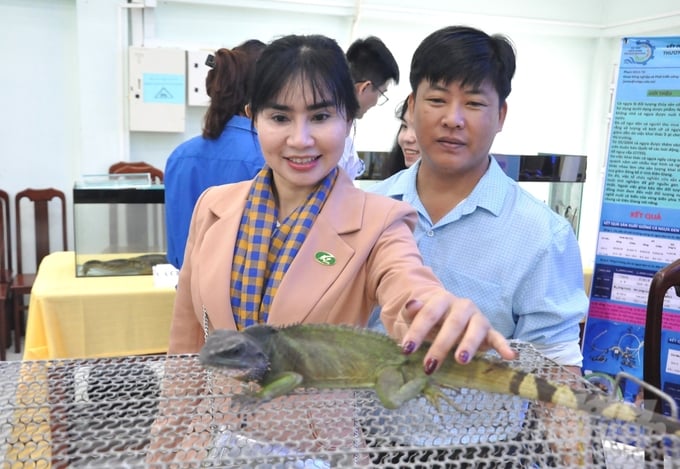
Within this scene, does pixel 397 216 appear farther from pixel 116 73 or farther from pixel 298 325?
pixel 116 73

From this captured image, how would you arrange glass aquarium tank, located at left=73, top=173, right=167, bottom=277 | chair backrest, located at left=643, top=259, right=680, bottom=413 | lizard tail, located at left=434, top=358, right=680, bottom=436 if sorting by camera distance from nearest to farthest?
1. lizard tail, located at left=434, top=358, right=680, bottom=436
2. chair backrest, located at left=643, top=259, right=680, bottom=413
3. glass aquarium tank, located at left=73, top=173, right=167, bottom=277

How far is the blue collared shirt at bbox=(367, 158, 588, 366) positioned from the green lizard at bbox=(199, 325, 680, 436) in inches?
21.9

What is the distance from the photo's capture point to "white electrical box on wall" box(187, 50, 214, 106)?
706cm

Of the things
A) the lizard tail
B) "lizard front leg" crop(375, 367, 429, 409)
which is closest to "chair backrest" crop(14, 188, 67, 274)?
"lizard front leg" crop(375, 367, 429, 409)

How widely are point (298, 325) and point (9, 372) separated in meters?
0.70

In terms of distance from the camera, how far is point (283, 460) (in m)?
1.05

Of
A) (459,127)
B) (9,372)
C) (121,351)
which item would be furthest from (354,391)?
(121,351)

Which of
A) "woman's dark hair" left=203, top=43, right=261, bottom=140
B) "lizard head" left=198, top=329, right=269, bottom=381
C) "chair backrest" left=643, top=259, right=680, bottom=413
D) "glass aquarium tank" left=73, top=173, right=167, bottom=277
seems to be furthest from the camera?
"glass aquarium tank" left=73, top=173, right=167, bottom=277

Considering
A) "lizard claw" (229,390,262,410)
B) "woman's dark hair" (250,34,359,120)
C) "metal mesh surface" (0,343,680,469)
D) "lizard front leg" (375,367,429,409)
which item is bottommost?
"metal mesh surface" (0,343,680,469)

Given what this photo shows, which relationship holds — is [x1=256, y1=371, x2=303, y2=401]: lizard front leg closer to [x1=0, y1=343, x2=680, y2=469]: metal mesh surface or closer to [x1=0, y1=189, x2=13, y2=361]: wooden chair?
[x1=0, y1=343, x2=680, y2=469]: metal mesh surface

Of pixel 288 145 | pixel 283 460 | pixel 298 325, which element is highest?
pixel 288 145

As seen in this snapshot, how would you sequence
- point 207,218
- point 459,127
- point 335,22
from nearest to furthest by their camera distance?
point 207,218, point 459,127, point 335,22

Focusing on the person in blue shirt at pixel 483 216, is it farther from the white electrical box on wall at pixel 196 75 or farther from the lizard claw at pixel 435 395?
the white electrical box on wall at pixel 196 75

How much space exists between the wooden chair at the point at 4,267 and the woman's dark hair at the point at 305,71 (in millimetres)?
5288
